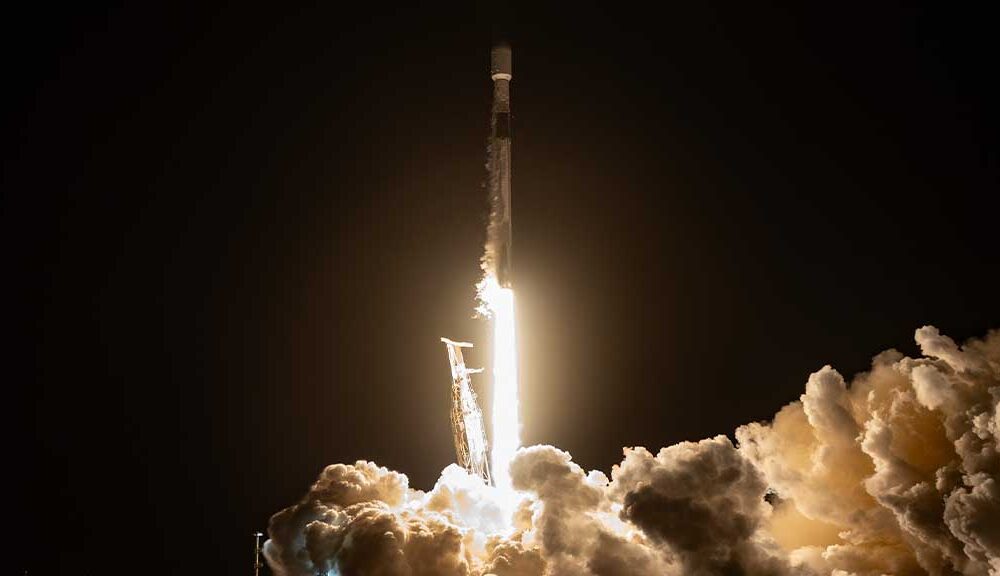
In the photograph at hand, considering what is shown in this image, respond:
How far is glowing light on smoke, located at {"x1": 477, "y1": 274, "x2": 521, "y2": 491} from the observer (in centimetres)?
3888

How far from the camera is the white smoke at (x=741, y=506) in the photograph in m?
32.9

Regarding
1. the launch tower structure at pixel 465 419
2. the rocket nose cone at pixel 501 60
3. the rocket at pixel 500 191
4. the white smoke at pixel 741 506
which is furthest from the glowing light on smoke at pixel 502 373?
the rocket nose cone at pixel 501 60

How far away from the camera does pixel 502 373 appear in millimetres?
39500

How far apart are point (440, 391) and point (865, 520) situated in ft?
53.8

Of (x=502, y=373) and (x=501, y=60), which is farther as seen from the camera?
(x=501, y=60)

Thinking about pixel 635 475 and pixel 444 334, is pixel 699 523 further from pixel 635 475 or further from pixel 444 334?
pixel 444 334

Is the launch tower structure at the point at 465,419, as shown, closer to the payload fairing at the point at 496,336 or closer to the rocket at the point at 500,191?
the payload fairing at the point at 496,336

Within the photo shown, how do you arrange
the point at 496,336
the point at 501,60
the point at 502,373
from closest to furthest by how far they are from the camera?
the point at 496,336 → the point at 502,373 → the point at 501,60

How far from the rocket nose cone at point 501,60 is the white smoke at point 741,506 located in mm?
10330

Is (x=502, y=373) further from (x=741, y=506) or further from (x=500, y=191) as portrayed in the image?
(x=741, y=506)

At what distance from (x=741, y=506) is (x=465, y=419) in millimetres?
8081

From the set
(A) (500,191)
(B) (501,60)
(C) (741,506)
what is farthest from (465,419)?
(B) (501,60)

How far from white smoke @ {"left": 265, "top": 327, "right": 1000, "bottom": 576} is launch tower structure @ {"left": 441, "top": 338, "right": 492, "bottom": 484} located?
1.28 metres

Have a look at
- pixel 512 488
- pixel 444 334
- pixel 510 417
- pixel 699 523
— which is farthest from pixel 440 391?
pixel 699 523
